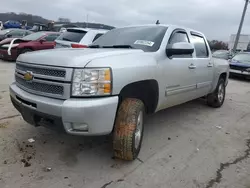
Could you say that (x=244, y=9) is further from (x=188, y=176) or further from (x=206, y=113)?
(x=188, y=176)

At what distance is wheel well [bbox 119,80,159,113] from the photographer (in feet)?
10.6

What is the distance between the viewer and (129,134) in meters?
2.99

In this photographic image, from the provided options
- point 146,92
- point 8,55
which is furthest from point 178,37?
point 8,55

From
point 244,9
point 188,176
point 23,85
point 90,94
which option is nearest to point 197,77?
point 188,176

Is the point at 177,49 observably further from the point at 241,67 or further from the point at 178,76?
the point at 241,67

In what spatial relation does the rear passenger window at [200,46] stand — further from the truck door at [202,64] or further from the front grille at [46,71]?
the front grille at [46,71]

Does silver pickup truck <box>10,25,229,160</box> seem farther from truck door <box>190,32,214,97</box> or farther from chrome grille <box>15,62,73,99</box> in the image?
truck door <box>190,32,214,97</box>

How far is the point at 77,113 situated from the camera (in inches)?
102

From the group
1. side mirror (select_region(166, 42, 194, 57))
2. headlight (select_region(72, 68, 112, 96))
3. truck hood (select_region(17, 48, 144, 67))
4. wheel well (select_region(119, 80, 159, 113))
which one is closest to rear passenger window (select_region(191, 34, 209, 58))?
side mirror (select_region(166, 42, 194, 57))

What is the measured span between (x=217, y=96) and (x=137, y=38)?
3028 mm

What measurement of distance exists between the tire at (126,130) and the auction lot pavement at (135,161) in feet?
0.59

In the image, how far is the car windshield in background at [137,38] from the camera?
12.3 feet

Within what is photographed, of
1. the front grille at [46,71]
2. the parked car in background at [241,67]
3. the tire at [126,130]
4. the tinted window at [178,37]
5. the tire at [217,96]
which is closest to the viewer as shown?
the front grille at [46,71]

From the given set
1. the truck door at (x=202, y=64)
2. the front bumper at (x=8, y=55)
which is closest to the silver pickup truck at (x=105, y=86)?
the truck door at (x=202, y=64)
